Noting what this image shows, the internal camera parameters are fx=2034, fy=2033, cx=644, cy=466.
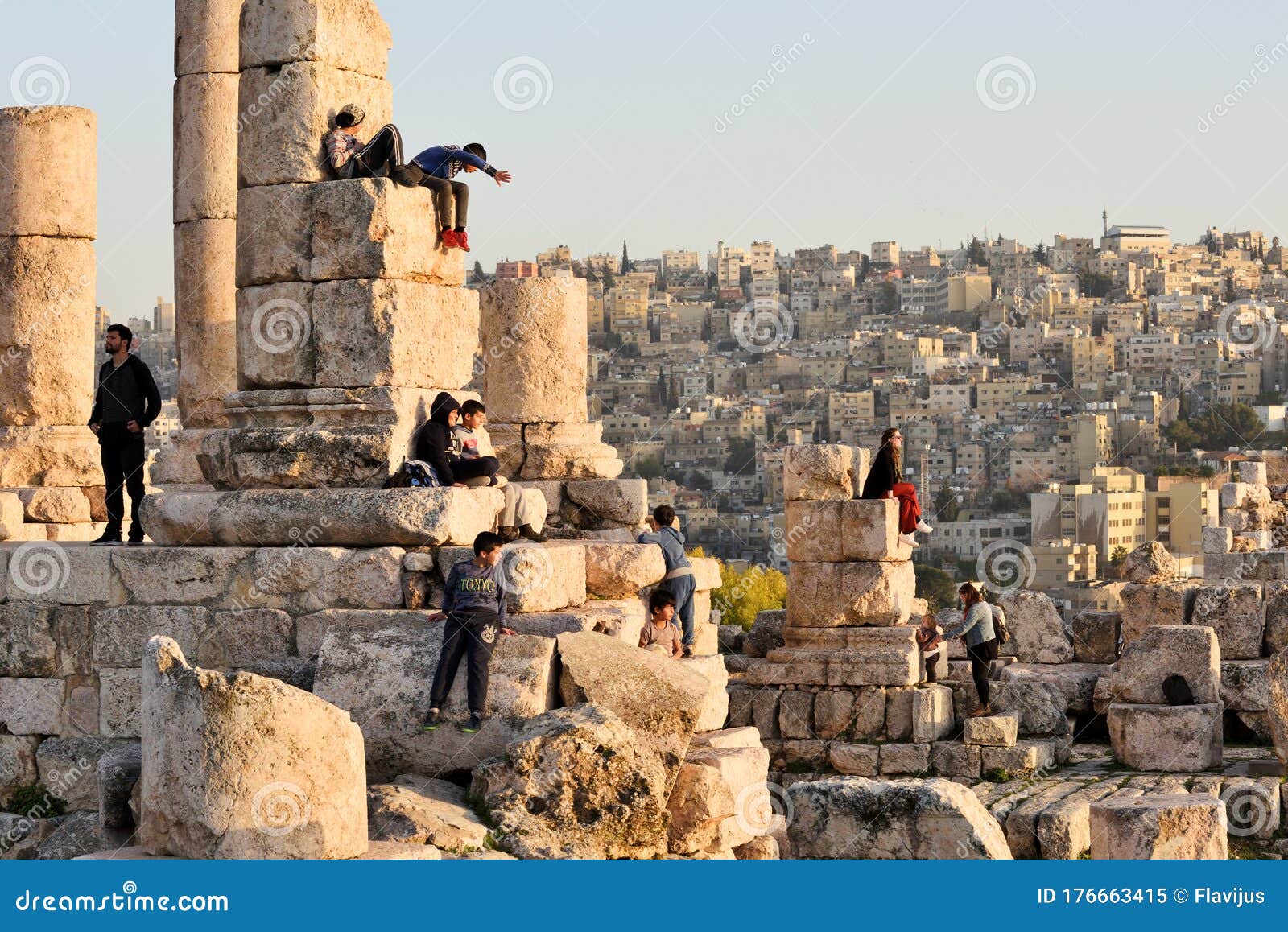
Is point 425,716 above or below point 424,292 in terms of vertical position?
below

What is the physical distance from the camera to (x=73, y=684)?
36.8ft

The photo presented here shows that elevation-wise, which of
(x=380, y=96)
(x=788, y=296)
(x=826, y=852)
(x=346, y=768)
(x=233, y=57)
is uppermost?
(x=788, y=296)

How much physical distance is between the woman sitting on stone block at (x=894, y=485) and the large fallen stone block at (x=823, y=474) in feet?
0.49

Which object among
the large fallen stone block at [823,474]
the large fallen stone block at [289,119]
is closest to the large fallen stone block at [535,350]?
the large fallen stone block at [823,474]

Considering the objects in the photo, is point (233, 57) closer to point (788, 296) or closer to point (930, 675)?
point (930, 675)

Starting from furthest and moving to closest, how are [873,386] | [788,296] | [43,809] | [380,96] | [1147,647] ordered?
[788,296] → [873,386] → [1147,647] → [380,96] → [43,809]

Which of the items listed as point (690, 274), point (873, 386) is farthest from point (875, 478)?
point (690, 274)

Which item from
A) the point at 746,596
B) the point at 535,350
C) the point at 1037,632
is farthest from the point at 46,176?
the point at 746,596

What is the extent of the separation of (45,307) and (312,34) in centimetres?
550

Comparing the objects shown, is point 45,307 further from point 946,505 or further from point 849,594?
point 946,505

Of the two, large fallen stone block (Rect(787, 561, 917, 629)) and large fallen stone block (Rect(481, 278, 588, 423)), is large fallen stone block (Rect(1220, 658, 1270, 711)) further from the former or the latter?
large fallen stone block (Rect(481, 278, 588, 423))

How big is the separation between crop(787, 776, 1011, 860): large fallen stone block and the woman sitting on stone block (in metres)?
6.92

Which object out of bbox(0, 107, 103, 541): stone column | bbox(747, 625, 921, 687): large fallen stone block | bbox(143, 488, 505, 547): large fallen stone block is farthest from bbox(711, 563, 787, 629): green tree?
bbox(143, 488, 505, 547): large fallen stone block

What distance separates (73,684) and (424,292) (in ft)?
9.50
